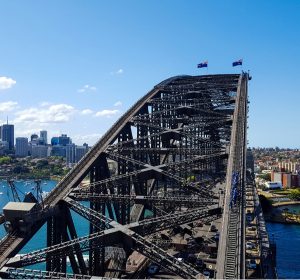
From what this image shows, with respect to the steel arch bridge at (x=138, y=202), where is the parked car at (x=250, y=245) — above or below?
below

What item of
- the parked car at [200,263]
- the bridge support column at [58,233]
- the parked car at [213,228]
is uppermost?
the bridge support column at [58,233]

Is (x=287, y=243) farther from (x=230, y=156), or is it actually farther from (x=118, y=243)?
(x=118, y=243)

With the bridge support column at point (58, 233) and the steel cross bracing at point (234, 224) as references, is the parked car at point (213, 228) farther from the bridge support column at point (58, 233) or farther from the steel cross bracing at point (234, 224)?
the bridge support column at point (58, 233)

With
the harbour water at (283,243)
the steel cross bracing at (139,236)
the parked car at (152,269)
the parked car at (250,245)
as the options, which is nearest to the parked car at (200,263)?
the parked car at (152,269)

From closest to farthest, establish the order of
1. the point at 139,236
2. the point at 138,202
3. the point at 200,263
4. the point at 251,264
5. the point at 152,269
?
the point at 139,236 < the point at 138,202 < the point at 152,269 < the point at 200,263 < the point at 251,264

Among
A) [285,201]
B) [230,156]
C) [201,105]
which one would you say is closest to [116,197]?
[230,156]

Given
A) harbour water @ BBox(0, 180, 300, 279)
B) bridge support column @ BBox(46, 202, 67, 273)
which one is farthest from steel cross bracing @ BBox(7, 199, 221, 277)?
harbour water @ BBox(0, 180, 300, 279)

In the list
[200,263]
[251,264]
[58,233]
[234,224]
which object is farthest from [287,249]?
[58,233]

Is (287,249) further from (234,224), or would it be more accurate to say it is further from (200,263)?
(234,224)
